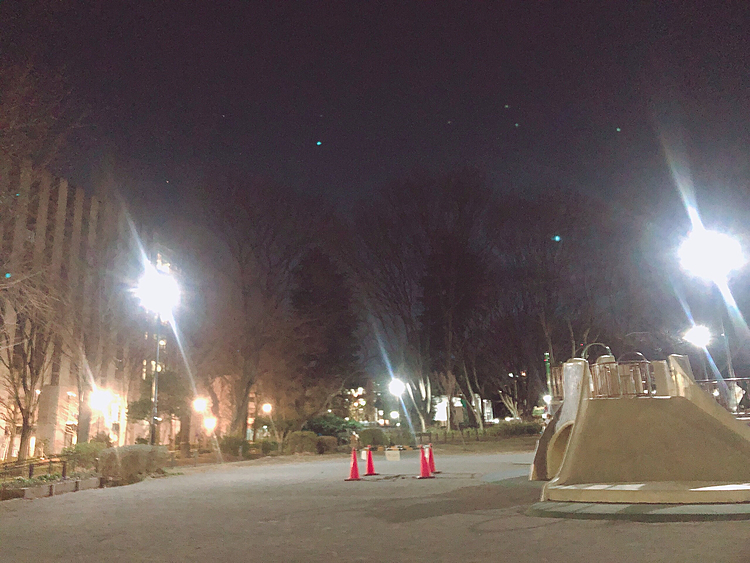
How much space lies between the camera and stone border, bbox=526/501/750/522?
26.8 ft

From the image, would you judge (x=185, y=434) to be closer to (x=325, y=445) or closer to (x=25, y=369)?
(x=325, y=445)

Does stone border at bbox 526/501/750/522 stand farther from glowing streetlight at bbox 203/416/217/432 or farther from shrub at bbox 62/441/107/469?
glowing streetlight at bbox 203/416/217/432

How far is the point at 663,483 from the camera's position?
A: 10.3 meters

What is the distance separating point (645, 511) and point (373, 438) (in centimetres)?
2695

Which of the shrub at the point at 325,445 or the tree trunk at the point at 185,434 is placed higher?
the tree trunk at the point at 185,434

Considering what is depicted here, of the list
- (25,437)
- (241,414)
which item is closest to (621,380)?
(241,414)

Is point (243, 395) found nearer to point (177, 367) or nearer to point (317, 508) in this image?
point (177, 367)

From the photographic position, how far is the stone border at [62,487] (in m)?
13.4

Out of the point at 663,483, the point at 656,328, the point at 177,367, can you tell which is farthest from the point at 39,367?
the point at 656,328

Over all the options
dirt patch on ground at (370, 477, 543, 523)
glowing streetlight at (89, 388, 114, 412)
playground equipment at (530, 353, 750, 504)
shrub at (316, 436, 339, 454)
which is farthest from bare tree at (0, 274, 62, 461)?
playground equipment at (530, 353, 750, 504)

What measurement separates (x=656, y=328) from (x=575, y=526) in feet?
118

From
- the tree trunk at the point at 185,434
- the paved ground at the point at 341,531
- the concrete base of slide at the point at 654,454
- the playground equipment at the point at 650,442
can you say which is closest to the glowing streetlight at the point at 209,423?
the tree trunk at the point at 185,434

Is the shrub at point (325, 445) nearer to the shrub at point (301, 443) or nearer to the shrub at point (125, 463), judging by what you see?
the shrub at point (301, 443)

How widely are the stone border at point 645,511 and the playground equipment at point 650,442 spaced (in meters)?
0.29
